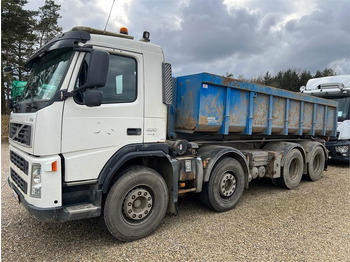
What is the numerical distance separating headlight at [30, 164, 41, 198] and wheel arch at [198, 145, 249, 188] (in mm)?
2450

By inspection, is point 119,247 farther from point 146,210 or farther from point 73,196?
point 73,196

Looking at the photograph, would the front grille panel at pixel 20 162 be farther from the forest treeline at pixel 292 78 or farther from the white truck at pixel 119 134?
the forest treeline at pixel 292 78

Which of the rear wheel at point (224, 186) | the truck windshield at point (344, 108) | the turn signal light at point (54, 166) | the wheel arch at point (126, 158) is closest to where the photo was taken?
the turn signal light at point (54, 166)

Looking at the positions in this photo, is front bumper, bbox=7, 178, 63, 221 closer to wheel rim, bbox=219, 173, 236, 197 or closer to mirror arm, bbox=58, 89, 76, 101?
mirror arm, bbox=58, 89, 76, 101

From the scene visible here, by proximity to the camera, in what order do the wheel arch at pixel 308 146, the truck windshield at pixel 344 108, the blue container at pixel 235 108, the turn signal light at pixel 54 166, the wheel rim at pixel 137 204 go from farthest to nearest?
the truck windshield at pixel 344 108, the wheel arch at pixel 308 146, the blue container at pixel 235 108, the wheel rim at pixel 137 204, the turn signal light at pixel 54 166

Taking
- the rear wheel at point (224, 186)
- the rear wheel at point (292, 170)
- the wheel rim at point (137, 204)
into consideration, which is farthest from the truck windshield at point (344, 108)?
the wheel rim at point (137, 204)

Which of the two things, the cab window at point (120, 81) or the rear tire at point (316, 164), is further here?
the rear tire at point (316, 164)

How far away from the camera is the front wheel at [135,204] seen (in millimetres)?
3209

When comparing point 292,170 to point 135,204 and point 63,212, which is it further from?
point 63,212

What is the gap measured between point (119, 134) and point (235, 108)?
2.38 metres

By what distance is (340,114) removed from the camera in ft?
29.6

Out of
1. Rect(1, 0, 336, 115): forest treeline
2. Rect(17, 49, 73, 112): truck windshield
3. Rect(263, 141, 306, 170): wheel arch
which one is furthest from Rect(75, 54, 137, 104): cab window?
Rect(1, 0, 336, 115): forest treeline

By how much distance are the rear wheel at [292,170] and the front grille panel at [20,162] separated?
510 cm

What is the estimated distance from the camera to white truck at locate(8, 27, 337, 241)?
286 cm
